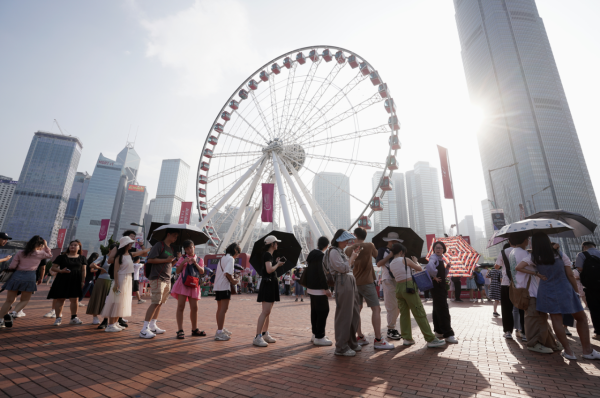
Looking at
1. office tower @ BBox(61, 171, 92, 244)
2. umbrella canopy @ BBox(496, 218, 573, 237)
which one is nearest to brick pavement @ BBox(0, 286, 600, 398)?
umbrella canopy @ BBox(496, 218, 573, 237)

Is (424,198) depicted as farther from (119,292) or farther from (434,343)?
(119,292)

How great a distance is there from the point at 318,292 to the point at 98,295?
4865 mm

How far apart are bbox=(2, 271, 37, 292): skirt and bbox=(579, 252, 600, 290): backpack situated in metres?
10.6

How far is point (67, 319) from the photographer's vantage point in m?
7.27

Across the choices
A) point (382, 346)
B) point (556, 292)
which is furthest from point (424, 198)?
point (382, 346)

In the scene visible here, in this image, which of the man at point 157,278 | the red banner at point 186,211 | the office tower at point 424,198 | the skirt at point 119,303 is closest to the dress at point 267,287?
the man at point 157,278

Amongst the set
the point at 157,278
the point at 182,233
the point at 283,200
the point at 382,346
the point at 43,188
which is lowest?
the point at 382,346

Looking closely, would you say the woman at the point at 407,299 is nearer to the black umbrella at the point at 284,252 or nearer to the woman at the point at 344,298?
the woman at the point at 344,298

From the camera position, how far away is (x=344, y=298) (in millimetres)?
4621

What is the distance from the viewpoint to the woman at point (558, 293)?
4.33 metres

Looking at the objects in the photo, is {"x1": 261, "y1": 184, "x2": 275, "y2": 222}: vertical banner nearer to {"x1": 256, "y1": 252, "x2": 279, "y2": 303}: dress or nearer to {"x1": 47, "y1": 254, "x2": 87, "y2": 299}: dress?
{"x1": 47, "y1": 254, "x2": 87, "y2": 299}: dress

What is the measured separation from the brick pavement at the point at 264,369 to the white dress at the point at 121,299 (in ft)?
1.22

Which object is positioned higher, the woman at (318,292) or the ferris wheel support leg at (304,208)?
the ferris wheel support leg at (304,208)

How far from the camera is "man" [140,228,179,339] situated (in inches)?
217
